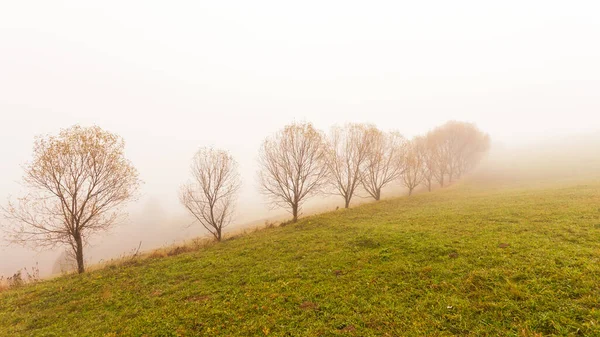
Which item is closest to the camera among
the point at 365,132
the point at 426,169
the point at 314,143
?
the point at 314,143

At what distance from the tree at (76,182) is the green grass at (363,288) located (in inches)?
194

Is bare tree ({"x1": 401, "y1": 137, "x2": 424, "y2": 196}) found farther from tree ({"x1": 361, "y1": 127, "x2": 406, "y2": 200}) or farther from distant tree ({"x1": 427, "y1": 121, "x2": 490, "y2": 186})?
distant tree ({"x1": 427, "y1": 121, "x2": 490, "y2": 186})

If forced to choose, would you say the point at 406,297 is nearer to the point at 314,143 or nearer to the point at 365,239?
the point at 365,239

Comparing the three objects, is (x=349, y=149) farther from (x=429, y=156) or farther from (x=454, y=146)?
(x=454, y=146)

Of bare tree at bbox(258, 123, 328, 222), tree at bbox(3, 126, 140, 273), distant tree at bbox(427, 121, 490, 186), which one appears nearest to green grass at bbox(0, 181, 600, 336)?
tree at bbox(3, 126, 140, 273)

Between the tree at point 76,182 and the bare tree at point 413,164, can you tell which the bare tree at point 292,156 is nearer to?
the tree at point 76,182

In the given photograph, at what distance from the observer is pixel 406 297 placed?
36.7 feet

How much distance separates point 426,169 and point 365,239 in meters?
47.0

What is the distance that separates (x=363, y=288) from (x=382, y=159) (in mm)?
32140

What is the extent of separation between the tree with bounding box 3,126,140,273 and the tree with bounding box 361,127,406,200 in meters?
33.2

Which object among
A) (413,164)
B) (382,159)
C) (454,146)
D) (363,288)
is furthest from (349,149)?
(454,146)

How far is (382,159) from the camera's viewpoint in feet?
136

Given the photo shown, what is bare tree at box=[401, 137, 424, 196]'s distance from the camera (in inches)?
1773

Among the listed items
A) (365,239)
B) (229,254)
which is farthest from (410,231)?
(229,254)
